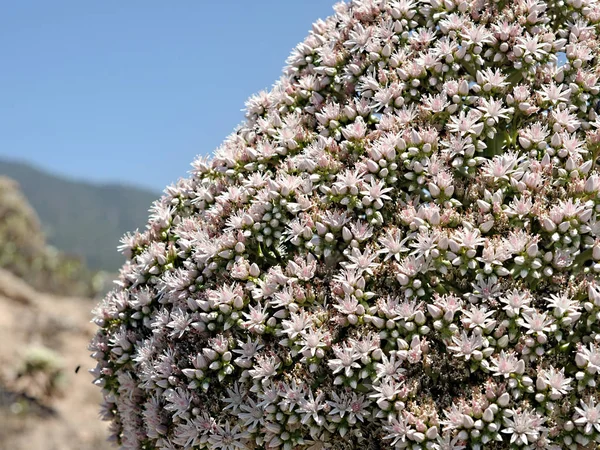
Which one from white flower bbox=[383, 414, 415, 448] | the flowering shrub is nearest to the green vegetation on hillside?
the flowering shrub

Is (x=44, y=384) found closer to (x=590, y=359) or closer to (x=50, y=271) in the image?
(x=590, y=359)

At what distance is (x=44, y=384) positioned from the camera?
20984mm

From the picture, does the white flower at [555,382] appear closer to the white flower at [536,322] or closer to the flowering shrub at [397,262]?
the flowering shrub at [397,262]

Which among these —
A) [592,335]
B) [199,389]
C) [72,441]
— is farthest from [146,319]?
[72,441]

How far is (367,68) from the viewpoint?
17.3 feet

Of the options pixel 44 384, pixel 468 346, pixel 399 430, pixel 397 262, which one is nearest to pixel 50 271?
pixel 44 384

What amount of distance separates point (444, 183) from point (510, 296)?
80cm

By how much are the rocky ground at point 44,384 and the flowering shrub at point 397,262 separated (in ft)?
32.6

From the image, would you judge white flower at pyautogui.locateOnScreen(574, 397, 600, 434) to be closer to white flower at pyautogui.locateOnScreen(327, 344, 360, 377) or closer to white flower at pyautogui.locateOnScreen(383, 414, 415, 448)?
white flower at pyautogui.locateOnScreen(383, 414, 415, 448)

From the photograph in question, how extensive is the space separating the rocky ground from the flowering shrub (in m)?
9.93

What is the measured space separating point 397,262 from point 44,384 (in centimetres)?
1891

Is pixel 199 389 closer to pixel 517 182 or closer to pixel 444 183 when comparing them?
pixel 444 183

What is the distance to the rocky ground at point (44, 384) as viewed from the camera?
1825 centimetres

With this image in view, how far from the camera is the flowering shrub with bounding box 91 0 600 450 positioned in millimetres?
4039
